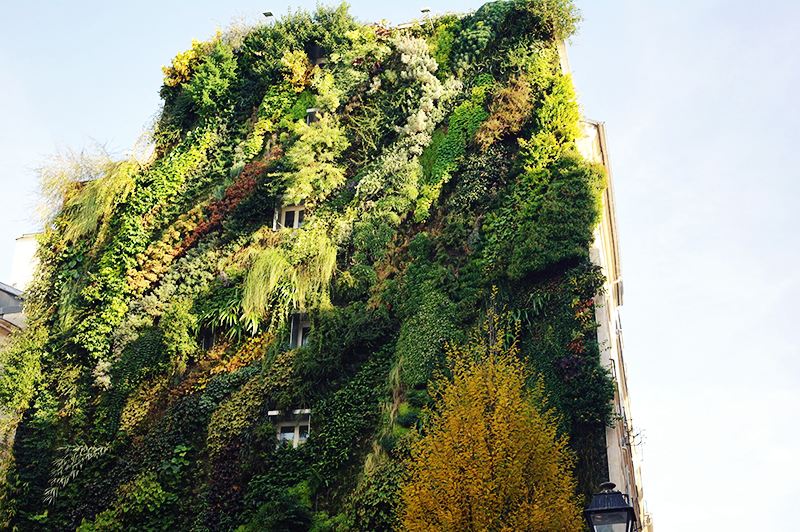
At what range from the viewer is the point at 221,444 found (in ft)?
64.7

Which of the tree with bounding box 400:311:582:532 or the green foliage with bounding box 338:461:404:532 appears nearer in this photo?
the tree with bounding box 400:311:582:532

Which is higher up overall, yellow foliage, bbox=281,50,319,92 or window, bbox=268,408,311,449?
yellow foliage, bbox=281,50,319,92

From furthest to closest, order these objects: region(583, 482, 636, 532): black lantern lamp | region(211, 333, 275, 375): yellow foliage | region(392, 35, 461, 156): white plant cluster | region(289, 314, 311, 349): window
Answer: region(392, 35, 461, 156): white plant cluster, region(289, 314, 311, 349): window, region(211, 333, 275, 375): yellow foliage, region(583, 482, 636, 532): black lantern lamp

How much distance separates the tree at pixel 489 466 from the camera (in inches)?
564

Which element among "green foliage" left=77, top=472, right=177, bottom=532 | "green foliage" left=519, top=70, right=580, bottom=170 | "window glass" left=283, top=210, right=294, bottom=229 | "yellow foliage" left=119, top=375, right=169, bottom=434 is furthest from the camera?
"window glass" left=283, top=210, right=294, bottom=229

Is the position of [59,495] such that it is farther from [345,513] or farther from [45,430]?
[345,513]

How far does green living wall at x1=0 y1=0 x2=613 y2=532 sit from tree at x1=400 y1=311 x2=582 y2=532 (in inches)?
69.8

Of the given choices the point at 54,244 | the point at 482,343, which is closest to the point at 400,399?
the point at 482,343

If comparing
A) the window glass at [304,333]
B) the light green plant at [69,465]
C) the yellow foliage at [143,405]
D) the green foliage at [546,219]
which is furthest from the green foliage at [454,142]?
the light green plant at [69,465]

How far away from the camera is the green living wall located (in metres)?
19.0

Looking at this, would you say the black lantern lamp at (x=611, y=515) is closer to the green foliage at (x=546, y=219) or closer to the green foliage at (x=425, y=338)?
the green foliage at (x=425, y=338)

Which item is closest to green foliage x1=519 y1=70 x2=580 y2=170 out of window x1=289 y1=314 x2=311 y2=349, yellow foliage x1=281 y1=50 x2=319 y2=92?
window x1=289 y1=314 x2=311 y2=349

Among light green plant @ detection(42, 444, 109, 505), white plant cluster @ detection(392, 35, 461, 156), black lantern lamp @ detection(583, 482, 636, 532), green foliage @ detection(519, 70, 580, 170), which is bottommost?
black lantern lamp @ detection(583, 482, 636, 532)

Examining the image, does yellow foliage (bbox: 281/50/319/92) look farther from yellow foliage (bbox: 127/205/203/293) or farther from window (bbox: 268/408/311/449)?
window (bbox: 268/408/311/449)
